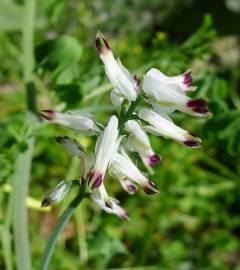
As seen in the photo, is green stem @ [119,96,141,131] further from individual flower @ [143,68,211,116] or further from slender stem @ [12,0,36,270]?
slender stem @ [12,0,36,270]

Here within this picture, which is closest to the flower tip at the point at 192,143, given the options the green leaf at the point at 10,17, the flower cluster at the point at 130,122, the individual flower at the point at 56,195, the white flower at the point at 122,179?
the flower cluster at the point at 130,122

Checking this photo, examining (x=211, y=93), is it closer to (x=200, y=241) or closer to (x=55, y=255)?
(x=55, y=255)

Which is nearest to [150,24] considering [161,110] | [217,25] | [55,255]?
[217,25]

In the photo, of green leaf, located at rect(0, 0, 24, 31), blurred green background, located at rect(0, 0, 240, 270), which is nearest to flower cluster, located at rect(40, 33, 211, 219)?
blurred green background, located at rect(0, 0, 240, 270)

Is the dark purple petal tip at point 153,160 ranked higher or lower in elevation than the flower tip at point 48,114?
lower

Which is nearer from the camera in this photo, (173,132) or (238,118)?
(173,132)

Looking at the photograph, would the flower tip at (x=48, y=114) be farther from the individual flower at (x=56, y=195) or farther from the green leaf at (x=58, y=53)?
the green leaf at (x=58, y=53)

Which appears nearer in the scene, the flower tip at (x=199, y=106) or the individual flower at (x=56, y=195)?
the flower tip at (x=199, y=106)
